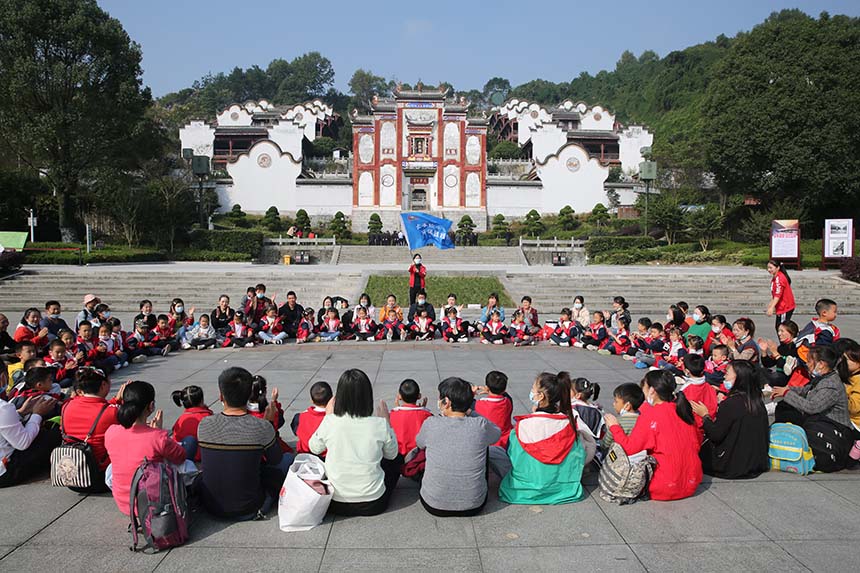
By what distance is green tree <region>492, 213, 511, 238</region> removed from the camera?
4375 centimetres

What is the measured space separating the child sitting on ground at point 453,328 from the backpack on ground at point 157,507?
8376 mm

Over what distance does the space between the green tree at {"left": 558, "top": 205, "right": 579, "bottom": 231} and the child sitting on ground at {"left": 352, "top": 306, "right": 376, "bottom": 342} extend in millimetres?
36319

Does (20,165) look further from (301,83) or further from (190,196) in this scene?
(301,83)

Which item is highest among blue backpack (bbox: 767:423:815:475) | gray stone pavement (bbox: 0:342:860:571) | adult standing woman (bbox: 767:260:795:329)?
adult standing woman (bbox: 767:260:795:329)

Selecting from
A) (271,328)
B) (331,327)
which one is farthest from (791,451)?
(271,328)

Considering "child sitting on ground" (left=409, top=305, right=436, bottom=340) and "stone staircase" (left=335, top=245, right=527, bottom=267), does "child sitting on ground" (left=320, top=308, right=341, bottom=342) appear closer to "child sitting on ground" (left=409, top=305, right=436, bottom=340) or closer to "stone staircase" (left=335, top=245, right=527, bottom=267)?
"child sitting on ground" (left=409, top=305, right=436, bottom=340)

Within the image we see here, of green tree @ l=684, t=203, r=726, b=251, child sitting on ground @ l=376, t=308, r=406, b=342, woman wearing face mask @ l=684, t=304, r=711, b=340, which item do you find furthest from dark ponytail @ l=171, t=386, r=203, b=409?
green tree @ l=684, t=203, r=726, b=251

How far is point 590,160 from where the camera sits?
51.3 m

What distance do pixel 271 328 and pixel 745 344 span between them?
817 centimetres

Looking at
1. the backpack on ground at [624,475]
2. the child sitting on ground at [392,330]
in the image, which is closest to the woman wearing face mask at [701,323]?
the child sitting on ground at [392,330]

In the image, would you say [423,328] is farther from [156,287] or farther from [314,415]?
[156,287]

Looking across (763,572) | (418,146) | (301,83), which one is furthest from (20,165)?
(301,83)

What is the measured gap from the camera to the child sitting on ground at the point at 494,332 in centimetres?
1176

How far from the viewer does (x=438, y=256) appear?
33.7 meters
